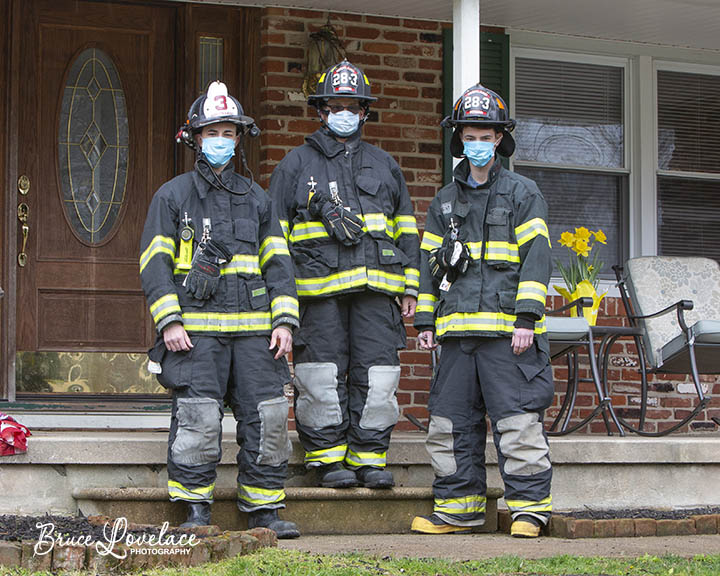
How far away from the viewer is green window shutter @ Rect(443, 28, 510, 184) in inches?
296

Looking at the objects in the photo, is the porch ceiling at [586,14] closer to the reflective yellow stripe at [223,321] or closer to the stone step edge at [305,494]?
the reflective yellow stripe at [223,321]

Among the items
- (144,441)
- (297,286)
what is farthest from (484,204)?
(144,441)

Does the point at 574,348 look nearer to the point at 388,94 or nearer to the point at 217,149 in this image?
the point at 388,94

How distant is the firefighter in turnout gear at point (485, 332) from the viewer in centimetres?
534

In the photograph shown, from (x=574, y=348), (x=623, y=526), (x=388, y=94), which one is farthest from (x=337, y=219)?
(x=574, y=348)

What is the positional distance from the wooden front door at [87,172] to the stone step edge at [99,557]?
295cm

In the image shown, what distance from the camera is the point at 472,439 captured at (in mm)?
5473

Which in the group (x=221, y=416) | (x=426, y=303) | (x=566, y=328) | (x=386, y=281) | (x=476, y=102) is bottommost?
(x=221, y=416)

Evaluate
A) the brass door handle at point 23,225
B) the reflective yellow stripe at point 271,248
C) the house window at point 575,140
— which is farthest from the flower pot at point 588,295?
the brass door handle at point 23,225

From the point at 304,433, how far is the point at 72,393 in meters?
2.19

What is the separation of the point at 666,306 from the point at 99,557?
4590 millimetres

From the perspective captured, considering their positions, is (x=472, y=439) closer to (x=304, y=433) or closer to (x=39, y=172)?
(x=304, y=433)

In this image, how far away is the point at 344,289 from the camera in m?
5.53

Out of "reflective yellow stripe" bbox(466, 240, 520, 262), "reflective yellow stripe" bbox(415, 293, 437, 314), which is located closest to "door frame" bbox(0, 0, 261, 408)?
"reflective yellow stripe" bbox(415, 293, 437, 314)
